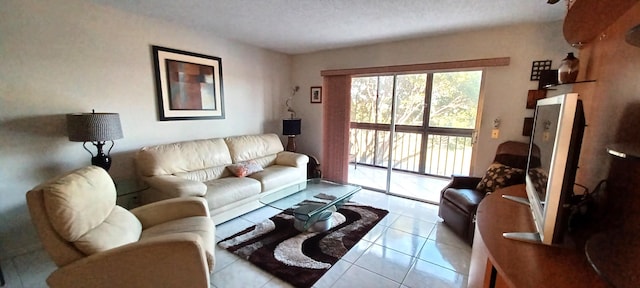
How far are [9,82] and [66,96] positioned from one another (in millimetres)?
348

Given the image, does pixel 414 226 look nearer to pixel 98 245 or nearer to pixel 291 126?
pixel 291 126

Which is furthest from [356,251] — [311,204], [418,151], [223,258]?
[418,151]

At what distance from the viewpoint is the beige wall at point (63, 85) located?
2.14 meters

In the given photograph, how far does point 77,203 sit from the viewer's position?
143 centimetres

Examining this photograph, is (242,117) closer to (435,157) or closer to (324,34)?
(324,34)

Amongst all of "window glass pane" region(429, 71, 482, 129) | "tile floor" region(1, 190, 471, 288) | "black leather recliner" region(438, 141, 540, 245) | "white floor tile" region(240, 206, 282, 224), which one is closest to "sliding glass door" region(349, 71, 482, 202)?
"window glass pane" region(429, 71, 482, 129)

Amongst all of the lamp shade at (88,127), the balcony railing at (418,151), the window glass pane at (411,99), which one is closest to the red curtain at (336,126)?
the balcony railing at (418,151)

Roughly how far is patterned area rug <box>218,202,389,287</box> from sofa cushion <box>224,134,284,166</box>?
111 cm

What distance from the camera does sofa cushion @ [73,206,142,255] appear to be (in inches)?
54.9

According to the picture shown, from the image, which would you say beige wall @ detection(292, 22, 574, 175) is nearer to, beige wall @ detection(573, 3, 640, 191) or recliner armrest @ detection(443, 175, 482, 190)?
recliner armrest @ detection(443, 175, 482, 190)

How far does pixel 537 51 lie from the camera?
9.13 ft

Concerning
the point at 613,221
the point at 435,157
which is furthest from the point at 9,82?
the point at 435,157

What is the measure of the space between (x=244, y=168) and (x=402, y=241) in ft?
6.92

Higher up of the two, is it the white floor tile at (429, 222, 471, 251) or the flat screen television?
the flat screen television
